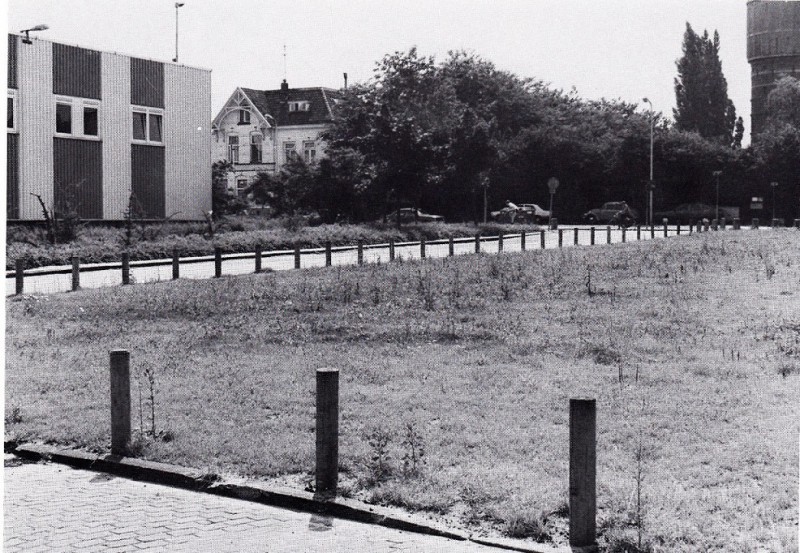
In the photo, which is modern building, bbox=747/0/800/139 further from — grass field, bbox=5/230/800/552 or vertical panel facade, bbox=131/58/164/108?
vertical panel facade, bbox=131/58/164/108

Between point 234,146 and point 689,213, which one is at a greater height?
point 234,146

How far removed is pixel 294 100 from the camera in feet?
253

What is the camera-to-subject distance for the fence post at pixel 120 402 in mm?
7621

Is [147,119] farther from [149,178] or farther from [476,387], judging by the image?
[476,387]

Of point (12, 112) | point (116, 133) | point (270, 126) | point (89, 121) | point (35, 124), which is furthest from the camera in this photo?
point (270, 126)

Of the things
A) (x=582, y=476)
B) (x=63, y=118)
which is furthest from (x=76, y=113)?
(x=582, y=476)

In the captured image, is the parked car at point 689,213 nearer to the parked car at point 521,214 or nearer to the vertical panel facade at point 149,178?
the parked car at point 521,214

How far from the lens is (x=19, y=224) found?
111 feet

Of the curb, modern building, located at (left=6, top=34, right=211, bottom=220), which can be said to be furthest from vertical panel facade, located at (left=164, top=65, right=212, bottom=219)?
the curb

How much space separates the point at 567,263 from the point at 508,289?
5347mm

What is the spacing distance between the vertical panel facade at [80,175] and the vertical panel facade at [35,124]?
413 millimetres

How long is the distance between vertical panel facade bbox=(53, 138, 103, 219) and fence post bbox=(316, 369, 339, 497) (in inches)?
1234

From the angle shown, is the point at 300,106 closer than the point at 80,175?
No

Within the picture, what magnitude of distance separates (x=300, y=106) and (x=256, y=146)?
14.9ft
